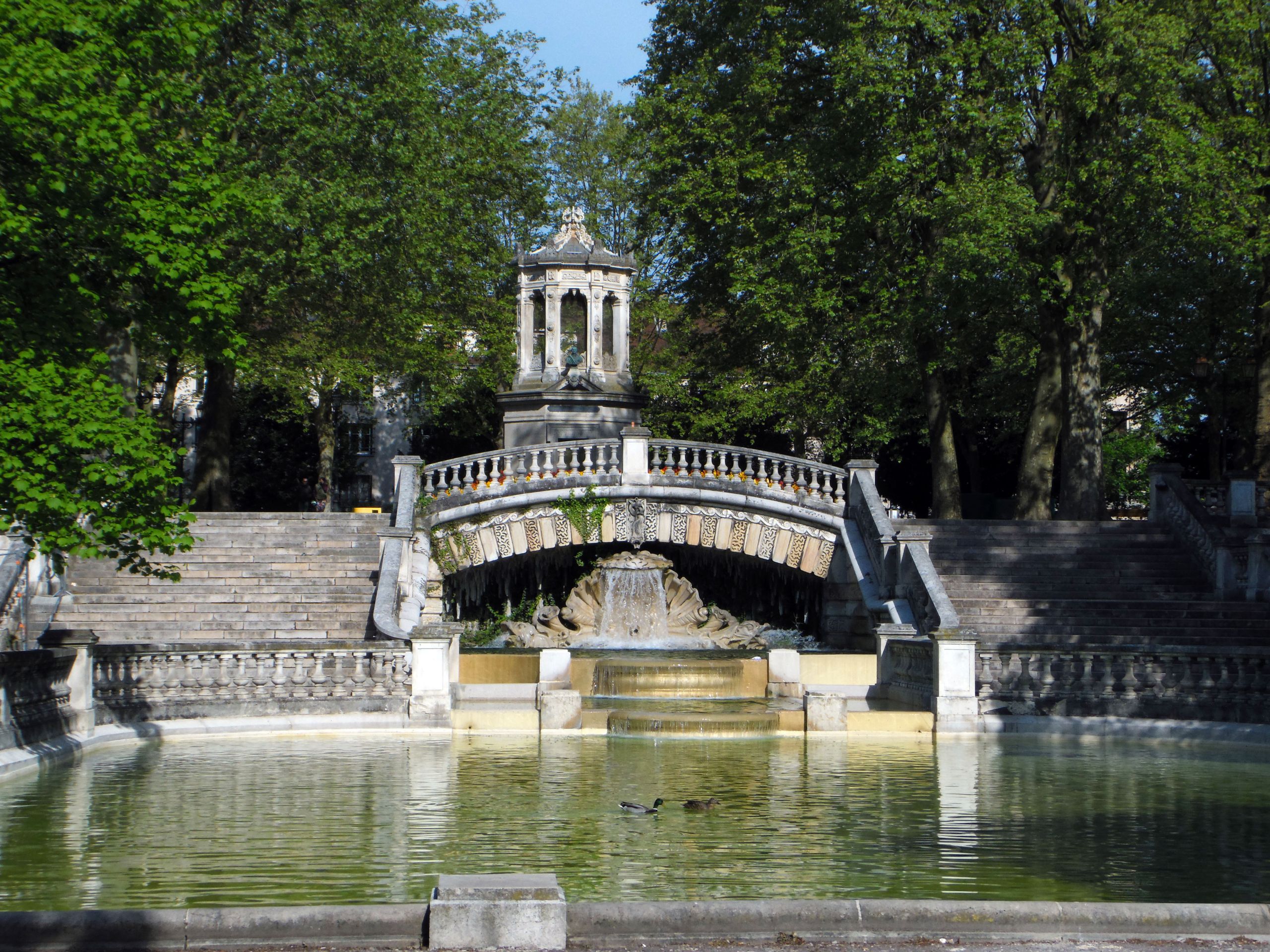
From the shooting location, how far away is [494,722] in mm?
18188

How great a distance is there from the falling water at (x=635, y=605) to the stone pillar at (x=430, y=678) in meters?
8.72

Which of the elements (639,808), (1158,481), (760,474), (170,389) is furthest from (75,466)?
(170,389)

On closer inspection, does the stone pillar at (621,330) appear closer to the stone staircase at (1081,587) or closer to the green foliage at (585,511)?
the green foliage at (585,511)

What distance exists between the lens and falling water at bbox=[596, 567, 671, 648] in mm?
27125

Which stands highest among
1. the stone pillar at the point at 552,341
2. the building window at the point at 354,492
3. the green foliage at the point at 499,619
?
the stone pillar at the point at 552,341

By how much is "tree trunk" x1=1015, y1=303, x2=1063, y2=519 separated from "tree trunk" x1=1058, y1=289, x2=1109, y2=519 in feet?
2.27

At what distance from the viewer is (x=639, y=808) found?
11.8m

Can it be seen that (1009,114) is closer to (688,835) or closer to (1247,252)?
(1247,252)

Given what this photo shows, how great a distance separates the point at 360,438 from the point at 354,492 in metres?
1.93

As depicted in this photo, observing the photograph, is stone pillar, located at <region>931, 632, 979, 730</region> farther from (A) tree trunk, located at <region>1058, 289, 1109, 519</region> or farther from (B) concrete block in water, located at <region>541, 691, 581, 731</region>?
(A) tree trunk, located at <region>1058, 289, 1109, 519</region>

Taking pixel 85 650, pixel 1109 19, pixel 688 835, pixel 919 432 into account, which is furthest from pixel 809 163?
pixel 688 835

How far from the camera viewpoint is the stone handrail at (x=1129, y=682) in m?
17.8

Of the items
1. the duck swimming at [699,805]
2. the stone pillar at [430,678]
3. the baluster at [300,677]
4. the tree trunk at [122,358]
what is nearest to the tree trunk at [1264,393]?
the stone pillar at [430,678]

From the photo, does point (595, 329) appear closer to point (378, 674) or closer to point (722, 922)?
point (378, 674)
